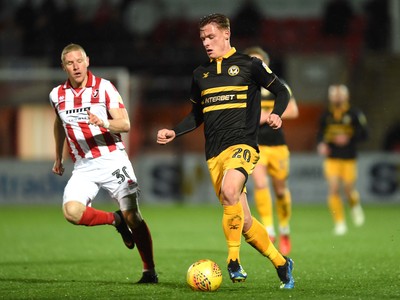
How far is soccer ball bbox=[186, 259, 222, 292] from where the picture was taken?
696 cm

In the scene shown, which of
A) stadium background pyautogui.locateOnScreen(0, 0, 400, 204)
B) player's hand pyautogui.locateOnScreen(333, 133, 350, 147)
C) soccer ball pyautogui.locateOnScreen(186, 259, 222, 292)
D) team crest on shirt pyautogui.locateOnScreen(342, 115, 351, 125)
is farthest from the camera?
stadium background pyautogui.locateOnScreen(0, 0, 400, 204)

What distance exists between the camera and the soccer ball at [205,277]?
6957 millimetres

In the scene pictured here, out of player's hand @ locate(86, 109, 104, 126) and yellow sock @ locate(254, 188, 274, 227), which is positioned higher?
player's hand @ locate(86, 109, 104, 126)

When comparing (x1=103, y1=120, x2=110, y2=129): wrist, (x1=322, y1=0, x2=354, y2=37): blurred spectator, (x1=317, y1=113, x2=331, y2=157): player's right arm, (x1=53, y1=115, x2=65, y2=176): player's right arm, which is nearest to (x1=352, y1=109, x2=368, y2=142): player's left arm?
(x1=317, y1=113, x2=331, y2=157): player's right arm

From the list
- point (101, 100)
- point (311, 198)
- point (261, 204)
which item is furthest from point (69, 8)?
point (101, 100)

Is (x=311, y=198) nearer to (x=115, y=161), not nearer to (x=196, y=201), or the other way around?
(x=196, y=201)

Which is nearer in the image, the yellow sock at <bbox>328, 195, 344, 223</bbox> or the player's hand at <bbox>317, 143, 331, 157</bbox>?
the yellow sock at <bbox>328, 195, 344, 223</bbox>

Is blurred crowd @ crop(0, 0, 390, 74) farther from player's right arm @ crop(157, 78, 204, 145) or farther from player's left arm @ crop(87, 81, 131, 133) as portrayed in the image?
player's right arm @ crop(157, 78, 204, 145)

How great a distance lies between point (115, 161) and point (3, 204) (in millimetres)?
13405

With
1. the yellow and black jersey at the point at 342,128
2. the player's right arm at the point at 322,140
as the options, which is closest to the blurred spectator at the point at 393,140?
the yellow and black jersey at the point at 342,128

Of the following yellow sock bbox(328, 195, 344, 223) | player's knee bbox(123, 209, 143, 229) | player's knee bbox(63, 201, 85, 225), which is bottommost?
yellow sock bbox(328, 195, 344, 223)

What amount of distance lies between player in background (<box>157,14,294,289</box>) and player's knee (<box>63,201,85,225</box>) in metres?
0.88

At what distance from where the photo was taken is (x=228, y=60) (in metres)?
7.24

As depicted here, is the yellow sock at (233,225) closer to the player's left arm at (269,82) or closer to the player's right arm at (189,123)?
the player's right arm at (189,123)
